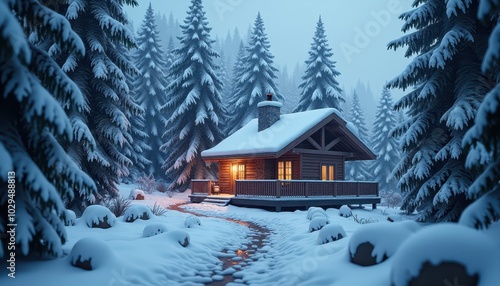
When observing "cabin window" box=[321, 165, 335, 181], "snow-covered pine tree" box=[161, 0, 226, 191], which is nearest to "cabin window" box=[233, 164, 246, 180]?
"snow-covered pine tree" box=[161, 0, 226, 191]

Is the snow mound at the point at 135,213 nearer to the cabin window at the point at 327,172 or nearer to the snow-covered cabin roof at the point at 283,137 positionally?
the snow-covered cabin roof at the point at 283,137

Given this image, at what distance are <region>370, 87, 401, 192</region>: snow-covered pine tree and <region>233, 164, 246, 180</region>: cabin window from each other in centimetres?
2148

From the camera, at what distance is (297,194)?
1922 cm

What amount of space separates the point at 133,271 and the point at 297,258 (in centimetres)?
345

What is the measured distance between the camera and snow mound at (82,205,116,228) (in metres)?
9.33

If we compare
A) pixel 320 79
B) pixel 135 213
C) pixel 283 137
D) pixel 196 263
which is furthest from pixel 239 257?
pixel 320 79

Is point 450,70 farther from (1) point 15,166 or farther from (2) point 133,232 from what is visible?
(1) point 15,166

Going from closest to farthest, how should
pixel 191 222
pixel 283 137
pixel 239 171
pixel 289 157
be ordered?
pixel 191 222 < pixel 283 137 < pixel 289 157 < pixel 239 171

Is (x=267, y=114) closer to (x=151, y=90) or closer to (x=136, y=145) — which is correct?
Answer: (x=136, y=145)

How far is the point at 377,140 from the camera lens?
1651 inches

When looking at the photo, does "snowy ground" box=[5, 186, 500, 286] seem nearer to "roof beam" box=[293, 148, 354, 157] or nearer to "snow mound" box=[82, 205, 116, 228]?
"snow mound" box=[82, 205, 116, 228]

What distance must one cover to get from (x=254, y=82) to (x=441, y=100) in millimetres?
25878

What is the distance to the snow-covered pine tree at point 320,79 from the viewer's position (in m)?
35.9

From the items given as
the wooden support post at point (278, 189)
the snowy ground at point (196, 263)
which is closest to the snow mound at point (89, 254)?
the snowy ground at point (196, 263)
